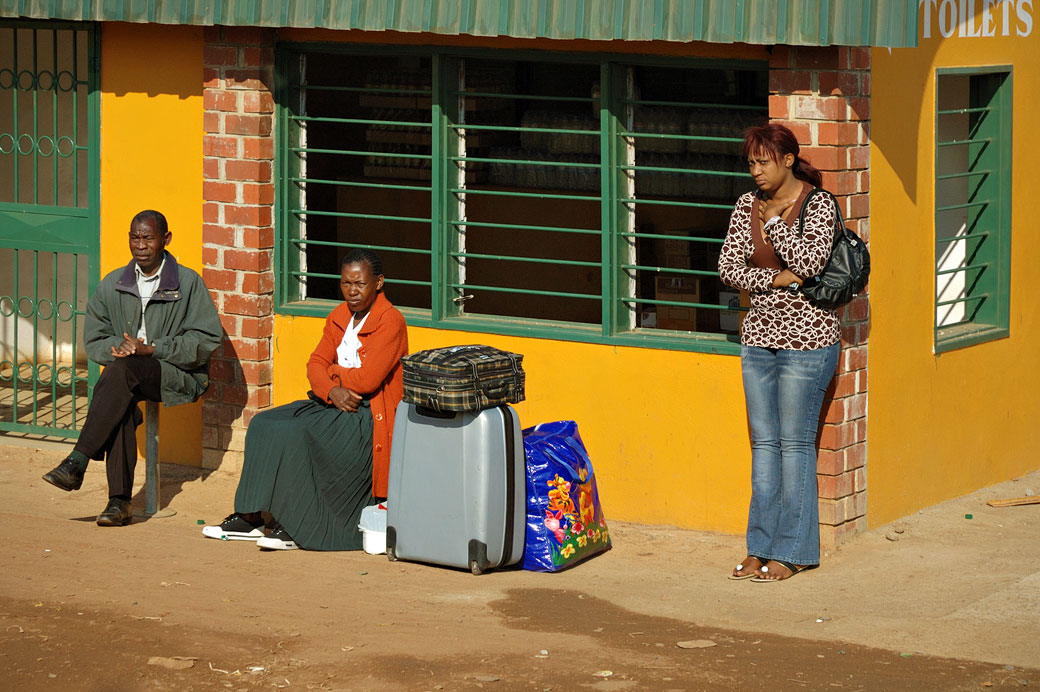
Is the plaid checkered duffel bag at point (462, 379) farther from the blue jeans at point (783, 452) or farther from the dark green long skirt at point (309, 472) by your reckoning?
the blue jeans at point (783, 452)

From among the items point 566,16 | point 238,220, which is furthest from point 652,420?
point 238,220

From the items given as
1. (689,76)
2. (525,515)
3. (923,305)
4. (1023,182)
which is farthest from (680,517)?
(1023,182)

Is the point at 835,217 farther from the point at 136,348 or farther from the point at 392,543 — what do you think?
the point at 136,348

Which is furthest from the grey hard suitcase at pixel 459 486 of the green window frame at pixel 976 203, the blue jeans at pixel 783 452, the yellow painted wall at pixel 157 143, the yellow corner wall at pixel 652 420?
the green window frame at pixel 976 203

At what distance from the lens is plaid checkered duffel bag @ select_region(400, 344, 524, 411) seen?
7.45 m

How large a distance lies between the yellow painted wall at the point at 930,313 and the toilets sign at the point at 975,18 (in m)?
0.01

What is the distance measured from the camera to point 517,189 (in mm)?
9242

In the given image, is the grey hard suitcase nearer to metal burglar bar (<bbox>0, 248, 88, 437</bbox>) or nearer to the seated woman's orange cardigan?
the seated woman's orange cardigan

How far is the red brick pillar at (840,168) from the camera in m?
7.68

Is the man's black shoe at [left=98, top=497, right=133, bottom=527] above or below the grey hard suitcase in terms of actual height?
below

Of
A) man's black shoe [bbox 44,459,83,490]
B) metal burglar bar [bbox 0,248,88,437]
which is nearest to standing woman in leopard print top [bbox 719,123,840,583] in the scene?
man's black shoe [bbox 44,459,83,490]

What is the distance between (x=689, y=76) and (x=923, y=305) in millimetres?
1714

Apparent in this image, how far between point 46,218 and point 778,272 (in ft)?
16.1

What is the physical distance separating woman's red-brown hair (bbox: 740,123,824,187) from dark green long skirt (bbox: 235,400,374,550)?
7.63ft
